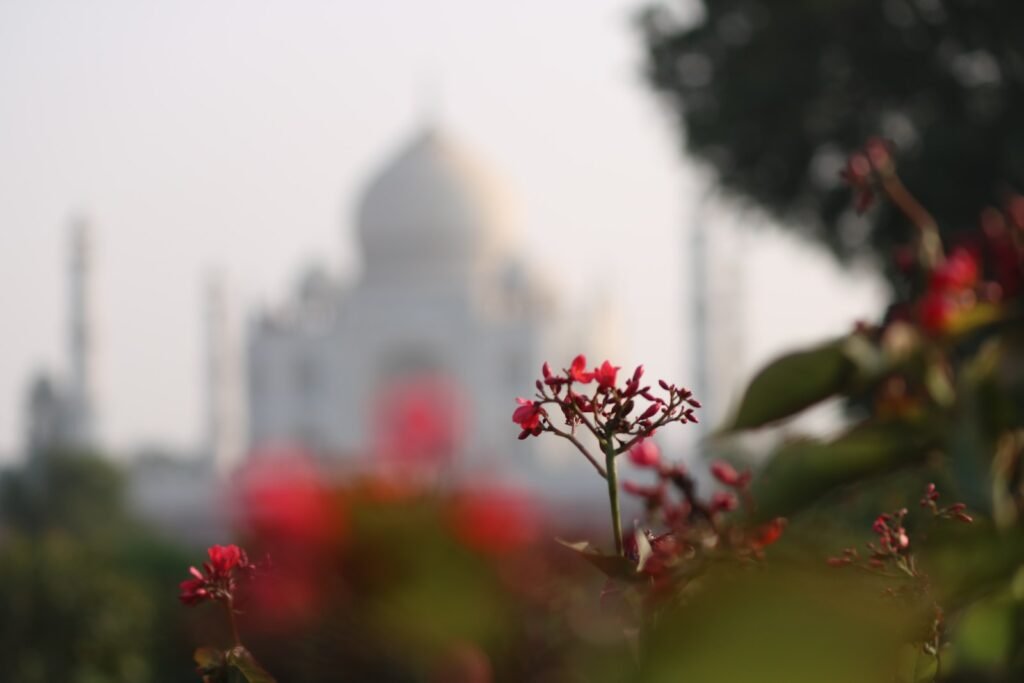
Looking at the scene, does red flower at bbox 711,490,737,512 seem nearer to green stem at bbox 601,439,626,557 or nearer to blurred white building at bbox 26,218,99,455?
green stem at bbox 601,439,626,557

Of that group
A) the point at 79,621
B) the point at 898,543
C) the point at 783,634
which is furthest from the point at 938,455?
the point at 79,621

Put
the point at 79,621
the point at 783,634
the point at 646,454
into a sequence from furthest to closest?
the point at 79,621 → the point at 646,454 → the point at 783,634

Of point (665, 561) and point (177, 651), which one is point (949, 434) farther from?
point (177, 651)

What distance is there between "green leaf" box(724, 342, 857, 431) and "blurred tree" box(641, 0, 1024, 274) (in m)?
10.2

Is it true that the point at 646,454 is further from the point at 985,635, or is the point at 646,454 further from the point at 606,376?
the point at 985,635

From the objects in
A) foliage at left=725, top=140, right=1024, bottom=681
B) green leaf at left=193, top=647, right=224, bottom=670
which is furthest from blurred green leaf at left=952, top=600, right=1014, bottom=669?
green leaf at left=193, top=647, right=224, bottom=670

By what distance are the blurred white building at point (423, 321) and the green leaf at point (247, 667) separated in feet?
107


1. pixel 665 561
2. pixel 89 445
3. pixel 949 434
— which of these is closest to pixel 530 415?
pixel 665 561

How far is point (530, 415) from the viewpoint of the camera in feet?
3.34

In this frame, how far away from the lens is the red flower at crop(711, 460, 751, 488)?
1.19 m

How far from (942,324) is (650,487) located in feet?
0.72

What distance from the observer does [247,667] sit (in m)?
0.92

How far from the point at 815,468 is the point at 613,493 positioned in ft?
0.40

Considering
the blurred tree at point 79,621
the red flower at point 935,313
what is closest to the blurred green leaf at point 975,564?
the red flower at point 935,313
